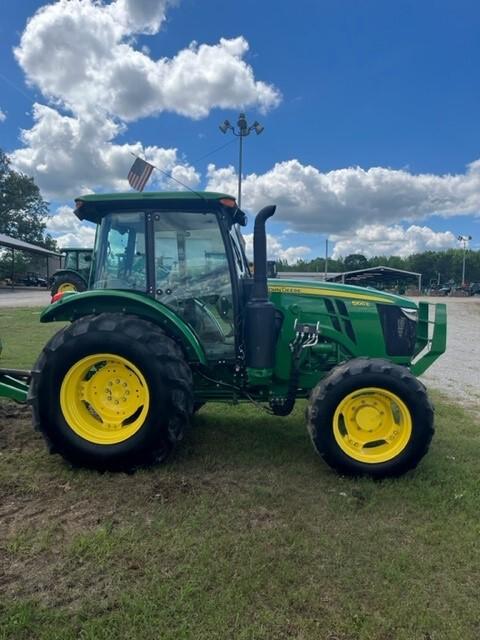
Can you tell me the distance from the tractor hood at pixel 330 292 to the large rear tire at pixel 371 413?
83 cm

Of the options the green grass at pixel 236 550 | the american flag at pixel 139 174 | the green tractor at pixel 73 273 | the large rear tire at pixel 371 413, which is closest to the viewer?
the green grass at pixel 236 550

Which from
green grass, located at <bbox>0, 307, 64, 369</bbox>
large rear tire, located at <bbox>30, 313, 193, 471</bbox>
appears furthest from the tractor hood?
green grass, located at <bbox>0, 307, 64, 369</bbox>

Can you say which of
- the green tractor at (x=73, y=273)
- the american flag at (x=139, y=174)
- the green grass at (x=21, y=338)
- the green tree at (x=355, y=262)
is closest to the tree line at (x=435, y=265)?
the green tree at (x=355, y=262)

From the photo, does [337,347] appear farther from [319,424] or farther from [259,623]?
[259,623]

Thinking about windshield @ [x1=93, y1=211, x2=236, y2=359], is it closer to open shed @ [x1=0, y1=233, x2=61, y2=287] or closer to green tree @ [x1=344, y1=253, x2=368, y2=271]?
open shed @ [x1=0, y1=233, x2=61, y2=287]

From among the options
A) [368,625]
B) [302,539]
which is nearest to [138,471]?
[302,539]

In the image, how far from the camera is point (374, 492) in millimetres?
3336

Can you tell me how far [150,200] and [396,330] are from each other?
254cm

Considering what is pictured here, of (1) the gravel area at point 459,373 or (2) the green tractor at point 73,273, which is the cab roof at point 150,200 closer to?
(1) the gravel area at point 459,373

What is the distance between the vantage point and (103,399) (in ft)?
12.2

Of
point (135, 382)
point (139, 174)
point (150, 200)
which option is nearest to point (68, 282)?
point (139, 174)

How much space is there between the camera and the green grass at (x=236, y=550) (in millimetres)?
2123

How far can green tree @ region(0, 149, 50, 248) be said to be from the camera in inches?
2169

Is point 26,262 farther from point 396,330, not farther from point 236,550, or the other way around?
point 236,550
